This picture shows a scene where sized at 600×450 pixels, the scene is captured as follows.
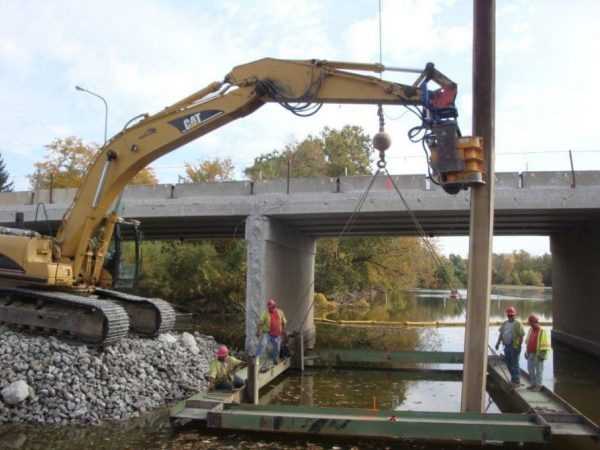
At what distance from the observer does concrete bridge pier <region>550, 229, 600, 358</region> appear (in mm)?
17141

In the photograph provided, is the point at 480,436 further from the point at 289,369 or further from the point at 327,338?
the point at 327,338

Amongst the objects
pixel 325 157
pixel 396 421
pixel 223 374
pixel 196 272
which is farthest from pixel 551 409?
pixel 325 157

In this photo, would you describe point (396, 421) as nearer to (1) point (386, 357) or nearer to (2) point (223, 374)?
(2) point (223, 374)

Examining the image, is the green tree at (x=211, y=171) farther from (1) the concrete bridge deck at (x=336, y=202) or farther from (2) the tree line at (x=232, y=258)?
(1) the concrete bridge deck at (x=336, y=202)

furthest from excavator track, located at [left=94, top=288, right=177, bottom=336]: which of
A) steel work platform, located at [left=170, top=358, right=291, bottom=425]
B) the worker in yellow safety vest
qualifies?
the worker in yellow safety vest

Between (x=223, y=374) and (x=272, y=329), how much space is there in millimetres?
2797

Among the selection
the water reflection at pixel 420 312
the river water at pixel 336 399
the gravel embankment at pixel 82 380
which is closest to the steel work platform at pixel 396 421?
the river water at pixel 336 399

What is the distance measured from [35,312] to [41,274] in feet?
2.43

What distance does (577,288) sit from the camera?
62.4 feet

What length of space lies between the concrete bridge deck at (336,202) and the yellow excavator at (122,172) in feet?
12.3

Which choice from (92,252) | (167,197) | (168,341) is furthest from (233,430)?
(167,197)

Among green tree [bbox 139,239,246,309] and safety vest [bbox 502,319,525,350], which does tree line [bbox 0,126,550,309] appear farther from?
safety vest [bbox 502,319,525,350]

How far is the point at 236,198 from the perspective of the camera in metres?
16.1

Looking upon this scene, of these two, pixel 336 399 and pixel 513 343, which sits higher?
pixel 513 343
